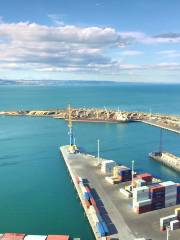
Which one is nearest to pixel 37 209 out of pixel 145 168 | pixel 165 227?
pixel 165 227

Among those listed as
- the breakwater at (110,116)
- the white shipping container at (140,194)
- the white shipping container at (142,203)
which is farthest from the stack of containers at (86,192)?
the breakwater at (110,116)

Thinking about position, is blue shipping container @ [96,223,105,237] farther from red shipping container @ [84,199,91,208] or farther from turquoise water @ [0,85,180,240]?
red shipping container @ [84,199,91,208]

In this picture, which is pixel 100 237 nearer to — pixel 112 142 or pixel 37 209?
pixel 37 209

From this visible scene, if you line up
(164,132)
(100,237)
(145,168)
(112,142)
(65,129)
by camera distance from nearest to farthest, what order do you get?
(100,237), (145,168), (112,142), (164,132), (65,129)

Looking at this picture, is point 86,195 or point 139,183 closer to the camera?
point 86,195

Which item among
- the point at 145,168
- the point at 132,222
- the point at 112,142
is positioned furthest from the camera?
the point at 112,142

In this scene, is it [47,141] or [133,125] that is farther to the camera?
[133,125]

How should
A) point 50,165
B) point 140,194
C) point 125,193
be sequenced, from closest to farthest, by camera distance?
point 140,194
point 125,193
point 50,165

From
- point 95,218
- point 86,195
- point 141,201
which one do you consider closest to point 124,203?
point 141,201

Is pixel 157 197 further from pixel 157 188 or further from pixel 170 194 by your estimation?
pixel 170 194
